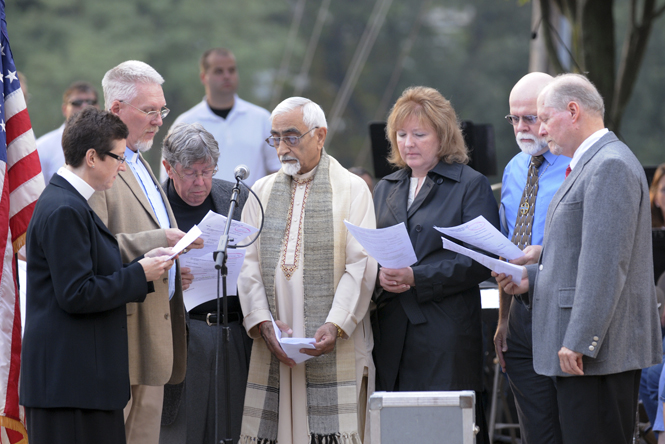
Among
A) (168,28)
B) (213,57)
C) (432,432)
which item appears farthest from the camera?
(168,28)

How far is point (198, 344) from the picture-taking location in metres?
4.41

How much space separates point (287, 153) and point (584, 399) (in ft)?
6.16

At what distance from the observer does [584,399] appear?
3404mm

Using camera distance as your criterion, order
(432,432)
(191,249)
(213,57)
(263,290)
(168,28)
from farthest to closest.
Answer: (168,28)
(213,57)
(263,290)
(191,249)
(432,432)

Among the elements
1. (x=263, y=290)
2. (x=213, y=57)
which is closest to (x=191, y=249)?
(x=263, y=290)

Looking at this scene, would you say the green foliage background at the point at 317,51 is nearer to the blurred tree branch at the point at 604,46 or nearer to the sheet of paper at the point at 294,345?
the blurred tree branch at the point at 604,46

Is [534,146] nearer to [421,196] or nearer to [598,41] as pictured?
[421,196]

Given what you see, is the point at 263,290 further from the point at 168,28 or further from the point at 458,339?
the point at 168,28

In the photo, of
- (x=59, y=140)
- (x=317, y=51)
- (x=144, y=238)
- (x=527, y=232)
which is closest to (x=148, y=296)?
(x=144, y=238)

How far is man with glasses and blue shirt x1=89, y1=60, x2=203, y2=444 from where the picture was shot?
3.71 meters

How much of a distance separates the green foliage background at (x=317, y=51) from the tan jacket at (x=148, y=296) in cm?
1436

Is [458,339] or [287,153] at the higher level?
[287,153]

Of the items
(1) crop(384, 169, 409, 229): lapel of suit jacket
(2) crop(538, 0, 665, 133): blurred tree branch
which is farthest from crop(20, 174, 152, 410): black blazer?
(2) crop(538, 0, 665, 133): blurred tree branch

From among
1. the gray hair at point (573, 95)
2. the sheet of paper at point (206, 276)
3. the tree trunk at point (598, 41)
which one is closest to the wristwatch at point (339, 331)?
the sheet of paper at point (206, 276)
